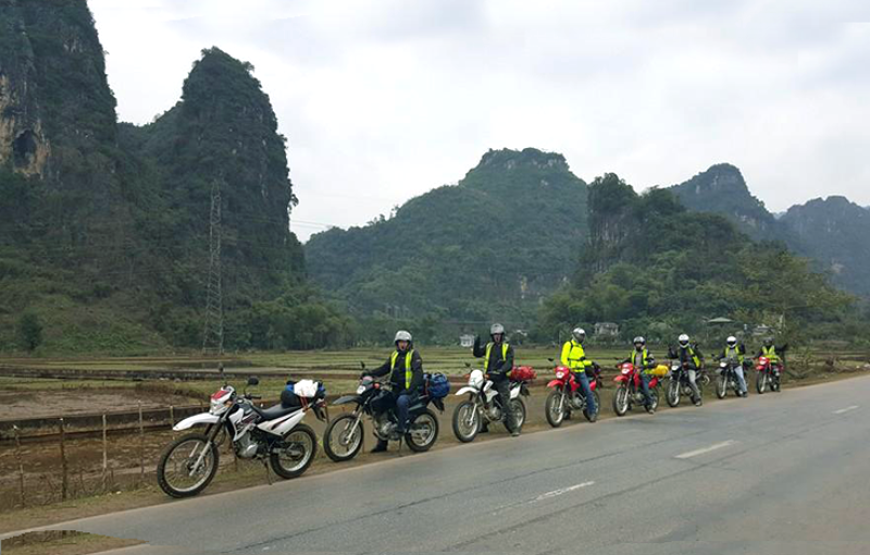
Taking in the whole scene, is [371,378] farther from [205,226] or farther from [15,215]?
[205,226]

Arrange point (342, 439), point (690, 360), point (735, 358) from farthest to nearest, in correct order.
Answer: point (735, 358)
point (690, 360)
point (342, 439)

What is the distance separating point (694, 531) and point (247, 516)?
4.04 meters

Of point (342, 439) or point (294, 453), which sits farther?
point (342, 439)

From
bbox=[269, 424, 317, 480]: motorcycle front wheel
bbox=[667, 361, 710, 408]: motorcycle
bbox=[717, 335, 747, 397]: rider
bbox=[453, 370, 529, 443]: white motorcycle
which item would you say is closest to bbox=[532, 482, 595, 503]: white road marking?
bbox=[269, 424, 317, 480]: motorcycle front wheel

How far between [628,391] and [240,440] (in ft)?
33.7

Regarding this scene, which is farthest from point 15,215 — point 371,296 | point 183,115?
point 371,296

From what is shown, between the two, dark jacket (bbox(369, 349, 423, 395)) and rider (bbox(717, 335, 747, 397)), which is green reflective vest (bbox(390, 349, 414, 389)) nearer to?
dark jacket (bbox(369, 349, 423, 395))

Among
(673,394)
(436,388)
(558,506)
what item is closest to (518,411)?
(436,388)

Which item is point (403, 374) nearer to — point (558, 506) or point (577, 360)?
point (558, 506)

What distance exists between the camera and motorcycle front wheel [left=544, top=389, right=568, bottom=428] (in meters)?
14.0

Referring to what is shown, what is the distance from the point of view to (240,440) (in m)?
8.55

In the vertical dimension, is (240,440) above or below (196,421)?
below

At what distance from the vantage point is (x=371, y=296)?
124m

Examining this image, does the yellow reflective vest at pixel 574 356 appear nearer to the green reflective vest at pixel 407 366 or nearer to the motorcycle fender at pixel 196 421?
the green reflective vest at pixel 407 366
